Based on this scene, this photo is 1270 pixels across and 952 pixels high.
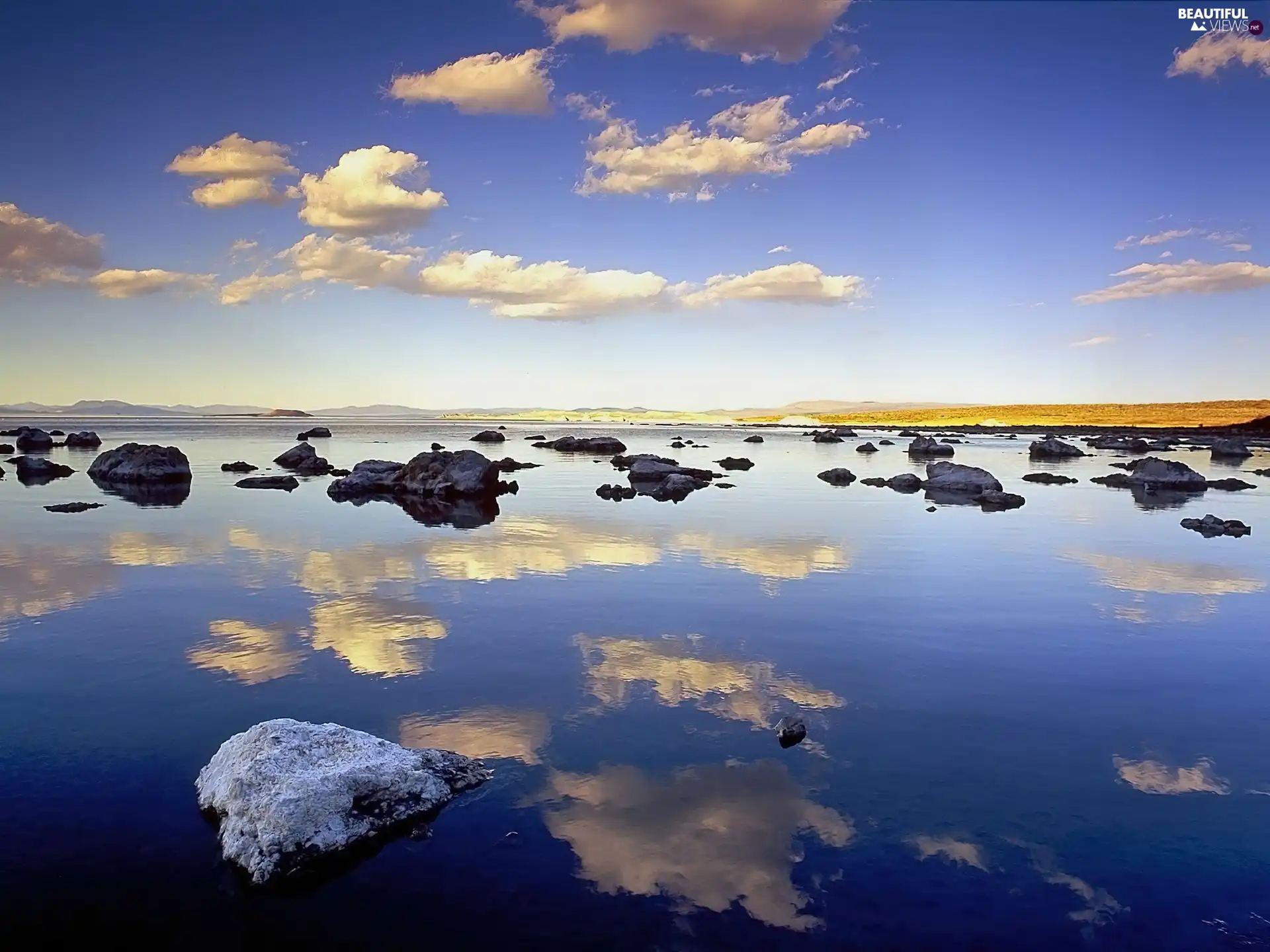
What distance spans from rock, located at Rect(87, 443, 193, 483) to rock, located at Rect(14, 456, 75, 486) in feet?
6.34

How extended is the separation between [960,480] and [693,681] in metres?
31.4

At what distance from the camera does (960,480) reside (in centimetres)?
3806

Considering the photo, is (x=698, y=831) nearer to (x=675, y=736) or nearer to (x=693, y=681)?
(x=675, y=736)

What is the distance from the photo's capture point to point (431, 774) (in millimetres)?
7379

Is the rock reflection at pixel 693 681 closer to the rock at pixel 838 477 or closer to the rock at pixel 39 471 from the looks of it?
the rock at pixel 838 477

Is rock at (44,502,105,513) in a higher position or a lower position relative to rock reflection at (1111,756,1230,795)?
higher

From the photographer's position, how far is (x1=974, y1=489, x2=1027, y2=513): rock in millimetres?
32188

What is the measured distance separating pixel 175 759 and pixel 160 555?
1348 centimetres

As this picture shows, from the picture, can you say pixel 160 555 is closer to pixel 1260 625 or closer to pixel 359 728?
pixel 359 728

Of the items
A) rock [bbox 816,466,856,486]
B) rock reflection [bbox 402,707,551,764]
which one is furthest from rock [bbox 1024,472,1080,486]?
rock reflection [bbox 402,707,551,764]

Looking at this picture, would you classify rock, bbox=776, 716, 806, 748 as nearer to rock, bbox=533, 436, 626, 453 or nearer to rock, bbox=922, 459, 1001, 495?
rock, bbox=922, 459, 1001, 495

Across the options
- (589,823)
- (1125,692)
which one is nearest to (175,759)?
(589,823)

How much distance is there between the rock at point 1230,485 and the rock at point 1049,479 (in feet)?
20.7

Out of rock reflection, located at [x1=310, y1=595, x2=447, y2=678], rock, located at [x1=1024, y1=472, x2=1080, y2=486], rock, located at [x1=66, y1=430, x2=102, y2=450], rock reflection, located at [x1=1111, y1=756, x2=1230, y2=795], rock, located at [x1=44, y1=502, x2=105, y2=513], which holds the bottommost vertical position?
rock reflection, located at [x1=1111, y1=756, x2=1230, y2=795]
